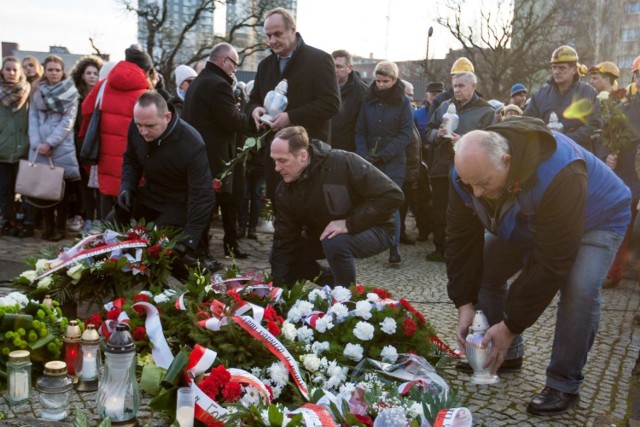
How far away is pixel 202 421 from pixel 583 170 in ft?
6.91

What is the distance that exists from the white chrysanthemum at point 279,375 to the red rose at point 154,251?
1583 millimetres

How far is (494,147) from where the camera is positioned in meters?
3.26

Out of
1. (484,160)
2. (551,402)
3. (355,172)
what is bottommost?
(551,402)

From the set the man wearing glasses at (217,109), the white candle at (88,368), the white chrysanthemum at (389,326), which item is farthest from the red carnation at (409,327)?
the man wearing glasses at (217,109)

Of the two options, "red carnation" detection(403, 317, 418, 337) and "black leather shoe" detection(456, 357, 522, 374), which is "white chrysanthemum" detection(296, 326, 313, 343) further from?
"black leather shoe" detection(456, 357, 522, 374)

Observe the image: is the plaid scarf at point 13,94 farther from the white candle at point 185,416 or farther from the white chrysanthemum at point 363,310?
the white candle at point 185,416

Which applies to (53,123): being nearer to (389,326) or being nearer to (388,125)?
(388,125)

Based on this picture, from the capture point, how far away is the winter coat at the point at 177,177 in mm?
5355

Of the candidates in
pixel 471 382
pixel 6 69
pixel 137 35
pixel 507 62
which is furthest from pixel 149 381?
pixel 507 62

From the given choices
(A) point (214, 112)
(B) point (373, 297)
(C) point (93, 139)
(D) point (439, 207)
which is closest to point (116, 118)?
(C) point (93, 139)

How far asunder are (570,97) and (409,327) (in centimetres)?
414

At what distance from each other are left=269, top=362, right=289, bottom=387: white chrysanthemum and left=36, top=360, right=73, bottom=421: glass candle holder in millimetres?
940

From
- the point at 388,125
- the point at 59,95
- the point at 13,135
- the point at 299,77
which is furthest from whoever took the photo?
the point at 13,135

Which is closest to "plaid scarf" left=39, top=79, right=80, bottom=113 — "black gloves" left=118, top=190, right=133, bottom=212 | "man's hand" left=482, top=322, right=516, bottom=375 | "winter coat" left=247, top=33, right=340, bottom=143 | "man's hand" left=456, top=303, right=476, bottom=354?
"black gloves" left=118, top=190, right=133, bottom=212
